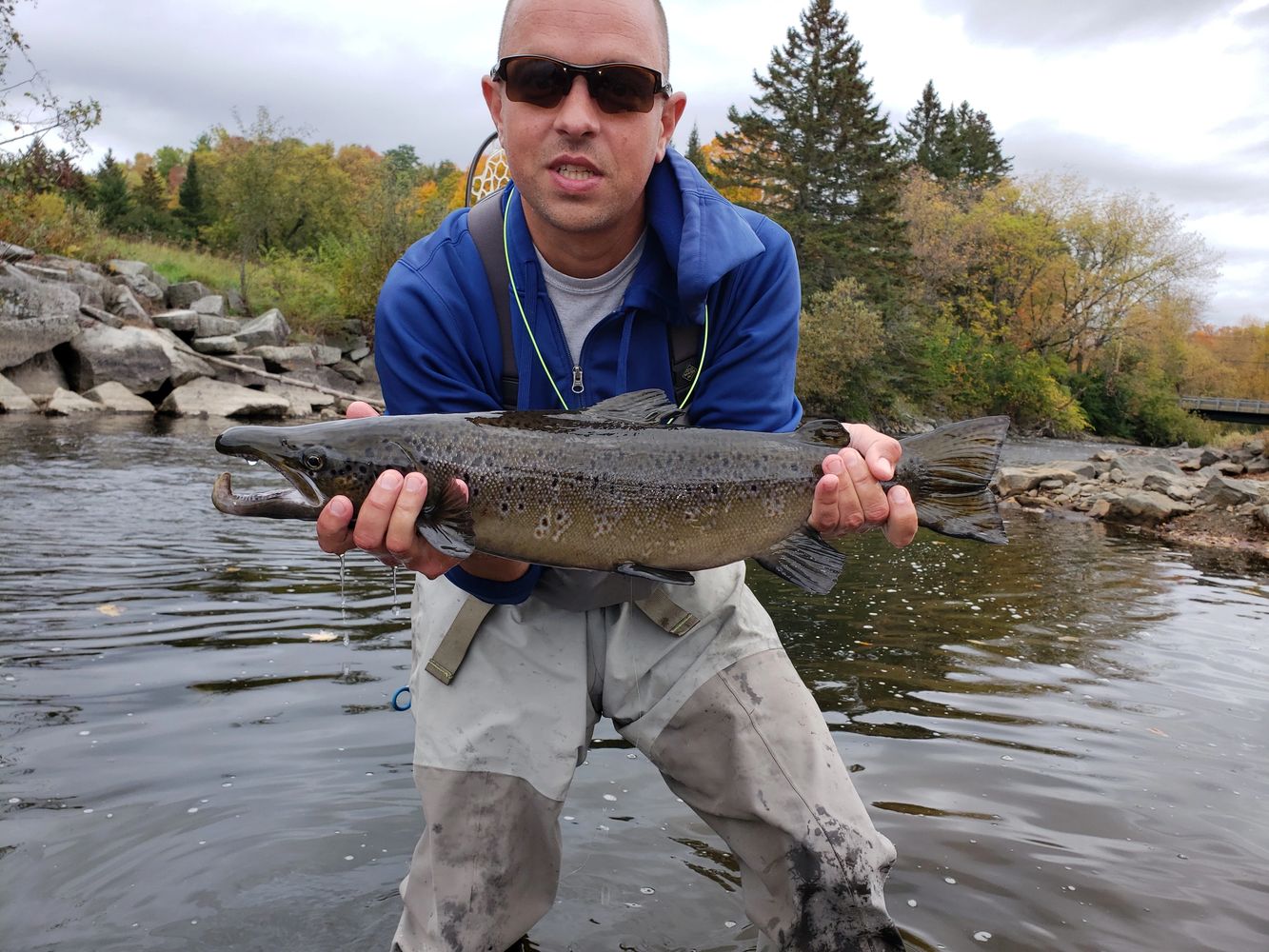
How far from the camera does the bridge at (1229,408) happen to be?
75.7 m

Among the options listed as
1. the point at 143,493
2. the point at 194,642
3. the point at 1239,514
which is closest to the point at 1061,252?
the point at 1239,514

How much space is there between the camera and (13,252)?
30.6 m

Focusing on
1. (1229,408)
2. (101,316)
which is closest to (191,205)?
(101,316)

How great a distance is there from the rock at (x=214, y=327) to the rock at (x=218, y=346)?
0.99m

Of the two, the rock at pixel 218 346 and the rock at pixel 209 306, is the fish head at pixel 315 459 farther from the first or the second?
the rock at pixel 209 306

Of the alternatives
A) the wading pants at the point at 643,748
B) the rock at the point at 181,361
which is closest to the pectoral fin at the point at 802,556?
the wading pants at the point at 643,748

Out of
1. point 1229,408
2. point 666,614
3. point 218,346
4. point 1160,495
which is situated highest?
point 218,346

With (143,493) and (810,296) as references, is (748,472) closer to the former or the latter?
(143,493)

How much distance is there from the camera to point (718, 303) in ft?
12.2

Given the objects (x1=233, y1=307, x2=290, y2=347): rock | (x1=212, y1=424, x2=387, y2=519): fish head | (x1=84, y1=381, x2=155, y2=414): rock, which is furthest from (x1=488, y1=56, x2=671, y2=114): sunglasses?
(x1=233, y1=307, x2=290, y2=347): rock

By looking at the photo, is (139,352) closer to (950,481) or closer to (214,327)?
(214,327)

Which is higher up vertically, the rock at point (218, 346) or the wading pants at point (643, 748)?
the rock at point (218, 346)

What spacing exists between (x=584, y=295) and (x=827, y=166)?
56.3 metres

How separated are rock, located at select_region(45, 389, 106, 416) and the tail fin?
29.5m
